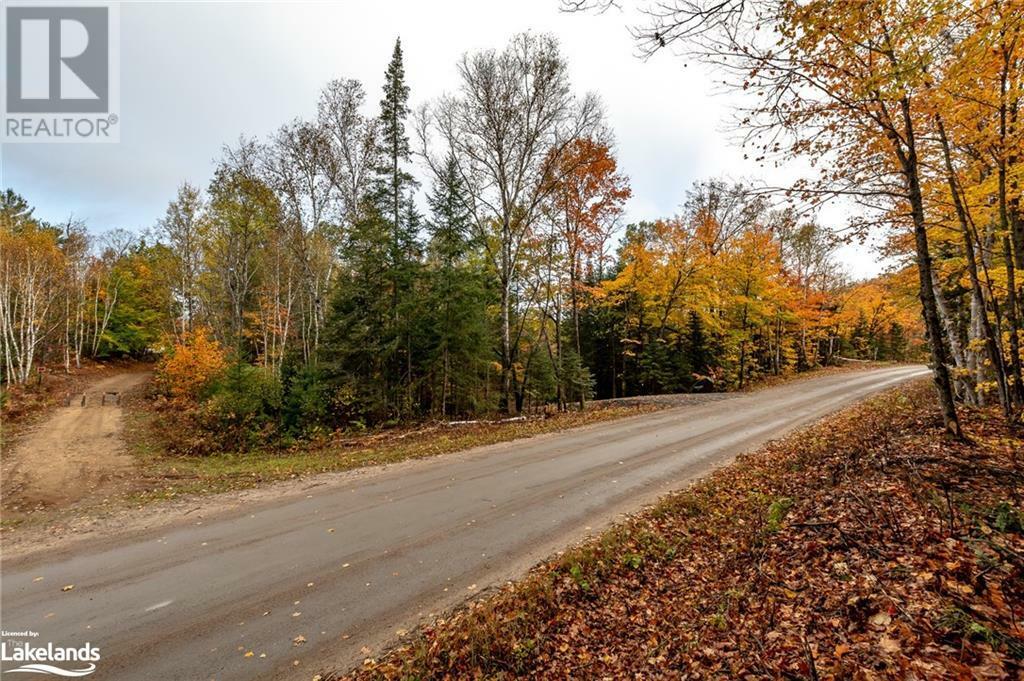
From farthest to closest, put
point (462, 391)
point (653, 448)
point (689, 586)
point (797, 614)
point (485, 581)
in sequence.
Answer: point (462, 391), point (653, 448), point (485, 581), point (689, 586), point (797, 614)

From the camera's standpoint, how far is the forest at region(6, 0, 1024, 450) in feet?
21.5

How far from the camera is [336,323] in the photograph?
57.9 feet

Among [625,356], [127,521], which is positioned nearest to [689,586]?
[127,521]

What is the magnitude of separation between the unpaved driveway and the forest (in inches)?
112

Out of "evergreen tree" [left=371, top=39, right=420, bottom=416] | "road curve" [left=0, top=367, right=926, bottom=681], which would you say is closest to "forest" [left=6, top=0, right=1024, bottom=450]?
"evergreen tree" [left=371, top=39, right=420, bottom=416]

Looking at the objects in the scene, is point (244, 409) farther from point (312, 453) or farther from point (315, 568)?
point (315, 568)

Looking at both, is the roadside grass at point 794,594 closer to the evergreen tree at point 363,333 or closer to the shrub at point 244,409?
the evergreen tree at point 363,333

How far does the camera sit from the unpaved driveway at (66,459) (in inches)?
367

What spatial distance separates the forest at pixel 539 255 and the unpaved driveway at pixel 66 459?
2835 millimetres

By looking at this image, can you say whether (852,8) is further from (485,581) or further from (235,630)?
(235,630)

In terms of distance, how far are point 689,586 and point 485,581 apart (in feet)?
7.91

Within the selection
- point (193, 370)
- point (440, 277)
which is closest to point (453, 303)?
point (440, 277)

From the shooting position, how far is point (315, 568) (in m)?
5.35

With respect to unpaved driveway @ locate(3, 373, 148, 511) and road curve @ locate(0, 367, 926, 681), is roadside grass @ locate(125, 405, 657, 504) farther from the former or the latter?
road curve @ locate(0, 367, 926, 681)
